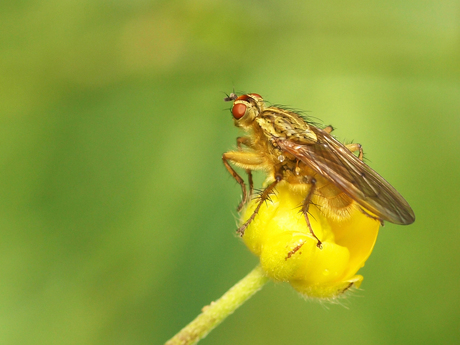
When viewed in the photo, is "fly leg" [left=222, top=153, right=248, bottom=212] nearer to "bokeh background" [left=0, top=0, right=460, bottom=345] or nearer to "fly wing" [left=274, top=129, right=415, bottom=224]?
"fly wing" [left=274, top=129, right=415, bottom=224]

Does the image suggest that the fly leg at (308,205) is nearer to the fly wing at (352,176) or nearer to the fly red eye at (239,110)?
the fly wing at (352,176)

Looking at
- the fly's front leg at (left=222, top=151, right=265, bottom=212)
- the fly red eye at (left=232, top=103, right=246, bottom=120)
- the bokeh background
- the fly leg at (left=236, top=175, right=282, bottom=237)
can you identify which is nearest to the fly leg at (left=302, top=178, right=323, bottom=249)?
the fly leg at (left=236, top=175, right=282, bottom=237)

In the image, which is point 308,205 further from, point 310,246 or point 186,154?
point 186,154

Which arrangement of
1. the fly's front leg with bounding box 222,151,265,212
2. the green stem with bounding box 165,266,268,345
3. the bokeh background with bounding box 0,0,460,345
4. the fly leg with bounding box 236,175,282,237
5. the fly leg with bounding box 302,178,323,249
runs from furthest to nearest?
1. the bokeh background with bounding box 0,0,460,345
2. the fly's front leg with bounding box 222,151,265,212
3. the fly leg with bounding box 236,175,282,237
4. the fly leg with bounding box 302,178,323,249
5. the green stem with bounding box 165,266,268,345

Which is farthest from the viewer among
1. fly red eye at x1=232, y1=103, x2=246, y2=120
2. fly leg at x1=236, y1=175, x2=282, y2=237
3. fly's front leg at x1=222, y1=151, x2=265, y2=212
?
fly red eye at x1=232, y1=103, x2=246, y2=120

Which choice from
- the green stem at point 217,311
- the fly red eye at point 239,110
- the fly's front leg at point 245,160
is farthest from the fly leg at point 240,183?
the green stem at point 217,311
